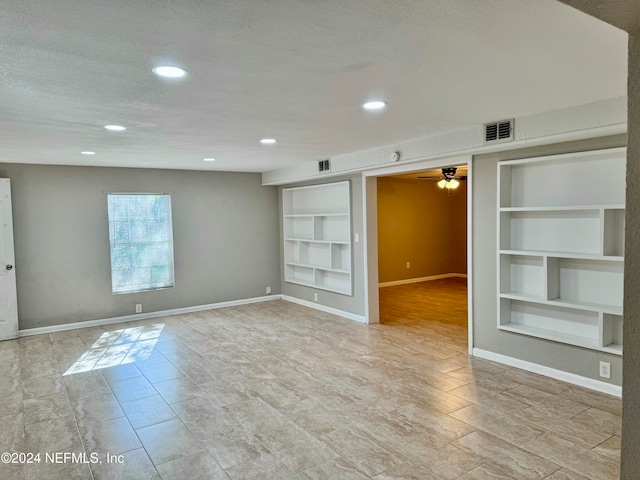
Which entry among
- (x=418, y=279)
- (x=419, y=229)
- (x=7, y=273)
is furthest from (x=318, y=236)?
(x=7, y=273)

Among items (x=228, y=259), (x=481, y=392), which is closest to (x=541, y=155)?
(x=481, y=392)

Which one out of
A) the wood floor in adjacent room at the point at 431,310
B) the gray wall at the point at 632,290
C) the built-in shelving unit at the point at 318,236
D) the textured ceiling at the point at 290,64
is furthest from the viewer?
the built-in shelving unit at the point at 318,236

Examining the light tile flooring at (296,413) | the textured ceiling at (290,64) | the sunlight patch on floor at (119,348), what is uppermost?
the textured ceiling at (290,64)

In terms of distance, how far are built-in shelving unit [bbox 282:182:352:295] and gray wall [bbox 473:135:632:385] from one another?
A: 2167 mm

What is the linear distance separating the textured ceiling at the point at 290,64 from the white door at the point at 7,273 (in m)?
2.01

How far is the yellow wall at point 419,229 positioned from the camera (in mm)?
9078

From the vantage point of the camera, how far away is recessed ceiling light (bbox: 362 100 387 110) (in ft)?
9.84

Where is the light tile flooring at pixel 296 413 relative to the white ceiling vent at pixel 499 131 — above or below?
below

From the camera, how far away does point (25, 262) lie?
5.65 metres

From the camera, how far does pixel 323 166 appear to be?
6.04m

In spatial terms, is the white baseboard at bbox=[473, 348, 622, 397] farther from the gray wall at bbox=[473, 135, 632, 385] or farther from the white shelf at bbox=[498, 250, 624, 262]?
the white shelf at bbox=[498, 250, 624, 262]

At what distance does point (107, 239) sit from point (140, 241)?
1.53 feet

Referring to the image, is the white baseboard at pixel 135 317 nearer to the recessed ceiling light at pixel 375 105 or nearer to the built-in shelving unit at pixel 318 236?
the built-in shelving unit at pixel 318 236

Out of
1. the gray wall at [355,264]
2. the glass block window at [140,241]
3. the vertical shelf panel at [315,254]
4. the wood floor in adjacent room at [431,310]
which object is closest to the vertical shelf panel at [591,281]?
the wood floor in adjacent room at [431,310]
